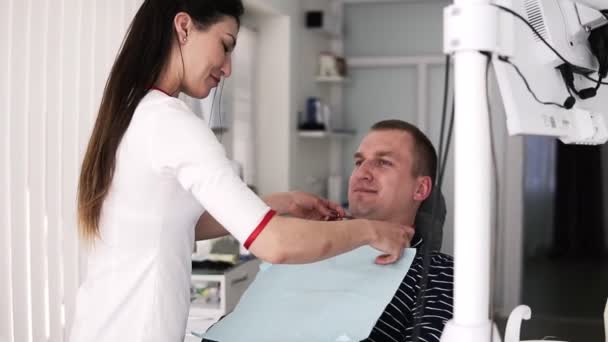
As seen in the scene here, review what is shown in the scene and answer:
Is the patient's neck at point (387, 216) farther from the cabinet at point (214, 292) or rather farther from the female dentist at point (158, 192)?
the cabinet at point (214, 292)

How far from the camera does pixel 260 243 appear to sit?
3.56 ft

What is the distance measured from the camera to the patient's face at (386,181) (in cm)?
191

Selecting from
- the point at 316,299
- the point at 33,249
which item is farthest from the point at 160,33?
the point at 33,249

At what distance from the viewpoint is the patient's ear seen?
1935 millimetres

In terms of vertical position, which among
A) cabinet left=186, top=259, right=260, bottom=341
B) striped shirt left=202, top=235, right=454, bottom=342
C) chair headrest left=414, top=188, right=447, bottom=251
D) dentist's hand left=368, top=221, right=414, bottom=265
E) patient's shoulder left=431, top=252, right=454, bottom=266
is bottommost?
cabinet left=186, top=259, right=260, bottom=341


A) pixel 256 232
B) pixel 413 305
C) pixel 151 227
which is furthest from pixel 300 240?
pixel 413 305

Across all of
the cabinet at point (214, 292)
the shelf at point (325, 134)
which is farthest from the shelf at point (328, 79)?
the cabinet at point (214, 292)

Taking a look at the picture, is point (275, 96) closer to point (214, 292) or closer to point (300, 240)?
point (214, 292)

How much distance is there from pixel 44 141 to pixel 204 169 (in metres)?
1.28

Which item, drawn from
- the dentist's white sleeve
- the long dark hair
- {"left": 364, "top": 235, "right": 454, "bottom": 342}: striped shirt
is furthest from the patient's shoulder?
the long dark hair

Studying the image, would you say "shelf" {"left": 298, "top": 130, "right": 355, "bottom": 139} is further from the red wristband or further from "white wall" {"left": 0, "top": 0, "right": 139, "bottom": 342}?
the red wristband

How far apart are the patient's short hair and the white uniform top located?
82 centimetres

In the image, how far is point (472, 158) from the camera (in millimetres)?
847

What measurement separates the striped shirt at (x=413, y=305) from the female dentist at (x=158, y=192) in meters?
0.27
